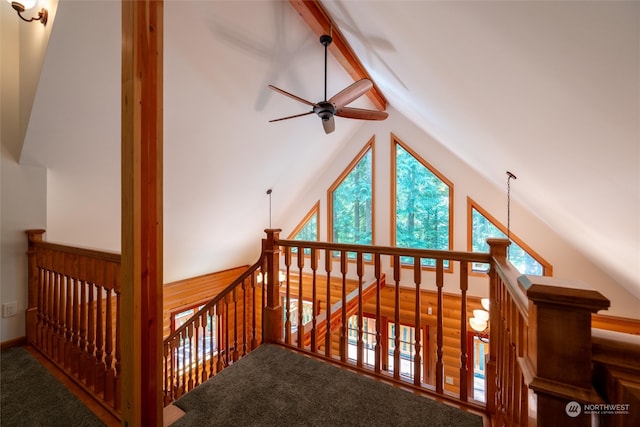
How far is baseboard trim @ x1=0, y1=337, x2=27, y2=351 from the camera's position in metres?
2.27

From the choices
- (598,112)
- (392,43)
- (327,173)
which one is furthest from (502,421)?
(327,173)

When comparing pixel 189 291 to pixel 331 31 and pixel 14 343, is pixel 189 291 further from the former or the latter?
pixel 331 31

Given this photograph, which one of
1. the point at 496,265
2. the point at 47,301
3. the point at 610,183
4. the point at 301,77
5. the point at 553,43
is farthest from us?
the point at 301,77

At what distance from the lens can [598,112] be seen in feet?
3.68

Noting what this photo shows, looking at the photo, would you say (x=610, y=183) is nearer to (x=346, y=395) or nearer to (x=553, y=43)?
(x=553, y=43)

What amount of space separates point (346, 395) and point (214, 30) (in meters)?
3.13

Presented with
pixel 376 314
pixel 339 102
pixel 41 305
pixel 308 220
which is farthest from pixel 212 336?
pixel 308 220

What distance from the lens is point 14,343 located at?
232 centimetres

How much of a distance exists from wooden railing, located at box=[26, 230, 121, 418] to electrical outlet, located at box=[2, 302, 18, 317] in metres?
0.09

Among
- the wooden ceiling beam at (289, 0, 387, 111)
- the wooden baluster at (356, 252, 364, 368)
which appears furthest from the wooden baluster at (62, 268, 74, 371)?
the wooden ceiling beam at (289, 0, 387, 111)

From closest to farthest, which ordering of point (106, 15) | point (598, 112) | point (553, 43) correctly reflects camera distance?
1. point (553, 43)
2. point (598, 112)
3. point (106, 15)

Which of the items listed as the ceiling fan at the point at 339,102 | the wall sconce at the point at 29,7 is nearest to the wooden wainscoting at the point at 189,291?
the wall sconce at the point at 29,7

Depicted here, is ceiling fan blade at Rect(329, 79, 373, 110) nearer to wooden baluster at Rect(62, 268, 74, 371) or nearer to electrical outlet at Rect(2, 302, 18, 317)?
wooden baluster at Rect(62, 268, 74, 371)

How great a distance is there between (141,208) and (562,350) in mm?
1475
